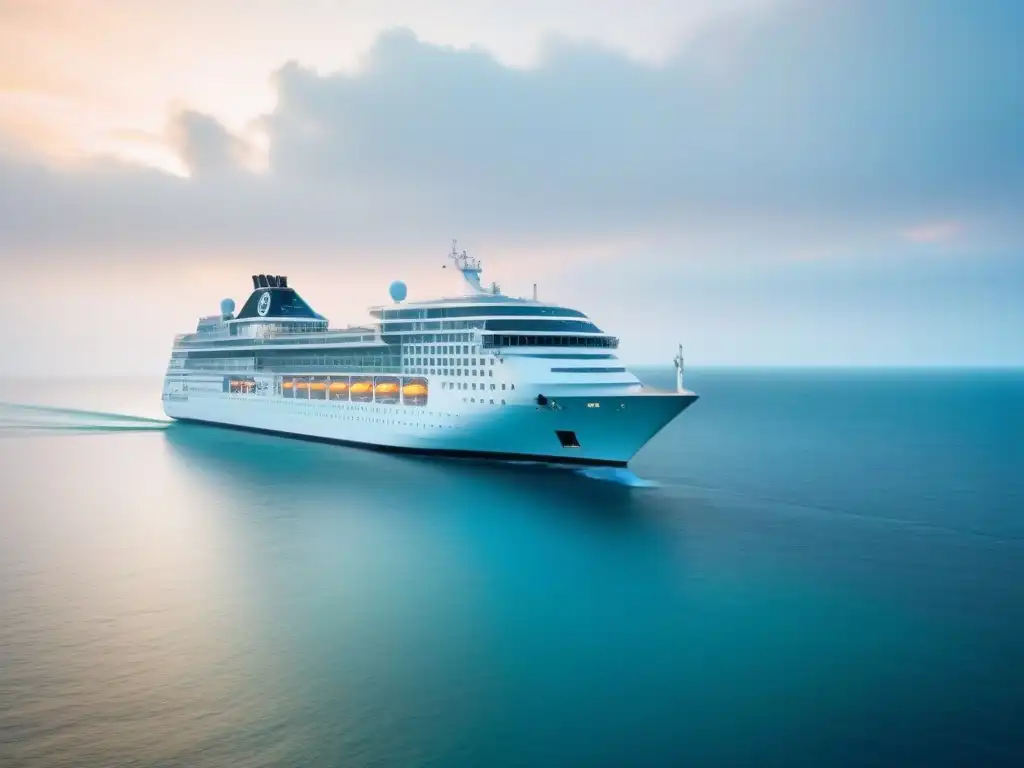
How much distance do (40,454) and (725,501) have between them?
62303 millimetres

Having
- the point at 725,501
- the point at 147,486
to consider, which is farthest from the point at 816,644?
the point at 147,486

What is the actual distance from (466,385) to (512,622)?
1073 inches

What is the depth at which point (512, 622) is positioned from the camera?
23.0 meters

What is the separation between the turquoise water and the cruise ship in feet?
12.2

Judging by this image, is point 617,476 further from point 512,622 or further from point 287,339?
point 287,339

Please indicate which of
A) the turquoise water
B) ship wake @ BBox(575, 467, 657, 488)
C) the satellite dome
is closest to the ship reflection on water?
ship wake @ BBox(575, 467, 657, 488)

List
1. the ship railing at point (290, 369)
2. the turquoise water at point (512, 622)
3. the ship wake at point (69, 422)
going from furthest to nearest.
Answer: the ship wake at point (69, 422)
the ship railing at point (290, 369)
the turquoise water at point (512, 622)

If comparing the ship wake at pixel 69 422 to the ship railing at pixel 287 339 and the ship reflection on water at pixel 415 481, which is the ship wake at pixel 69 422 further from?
the ship reflection on water at pixel 415 481

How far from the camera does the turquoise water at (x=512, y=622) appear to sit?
1620cm

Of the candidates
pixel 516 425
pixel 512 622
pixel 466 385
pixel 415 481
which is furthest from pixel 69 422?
pixel 512 622

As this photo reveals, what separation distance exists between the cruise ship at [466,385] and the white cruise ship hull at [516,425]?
9 cm

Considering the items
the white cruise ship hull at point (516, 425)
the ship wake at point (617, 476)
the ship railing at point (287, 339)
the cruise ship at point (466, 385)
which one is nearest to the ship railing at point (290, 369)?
the cruise ship at point (466, 385)

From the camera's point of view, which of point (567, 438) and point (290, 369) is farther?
point (290, 369)

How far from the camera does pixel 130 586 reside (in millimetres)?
26844
